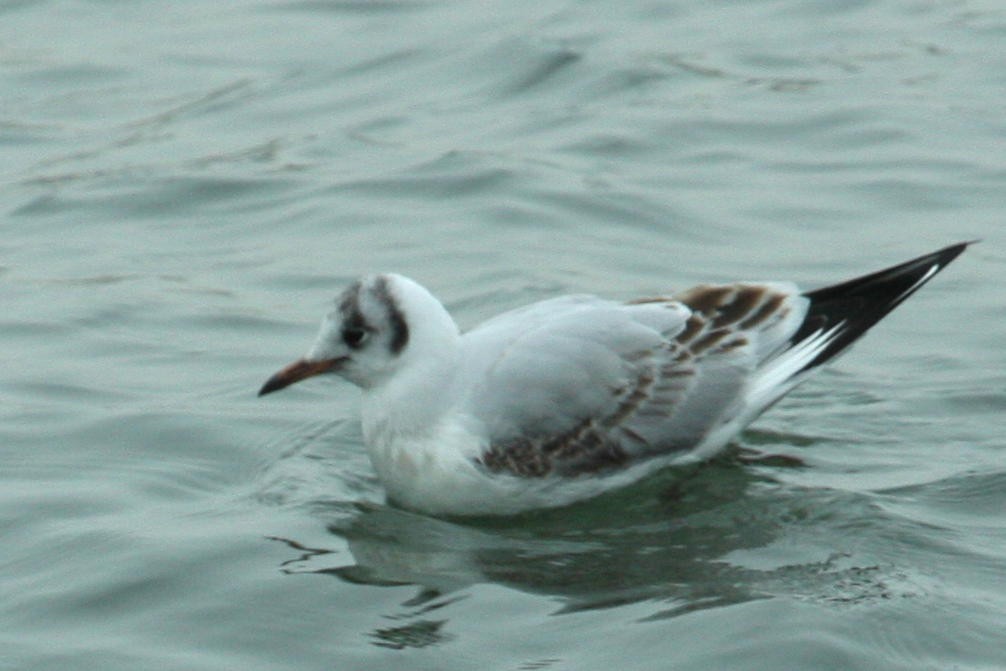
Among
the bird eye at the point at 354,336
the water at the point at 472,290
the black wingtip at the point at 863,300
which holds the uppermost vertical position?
the bird eye at the point at 354,336

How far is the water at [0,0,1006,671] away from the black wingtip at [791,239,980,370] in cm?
48

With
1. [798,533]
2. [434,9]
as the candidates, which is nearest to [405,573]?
[798,533]

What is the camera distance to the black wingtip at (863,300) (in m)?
9.05

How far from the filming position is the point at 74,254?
39.7 ft

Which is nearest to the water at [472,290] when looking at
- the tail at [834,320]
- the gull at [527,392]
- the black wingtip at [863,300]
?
the gull at [527,392]

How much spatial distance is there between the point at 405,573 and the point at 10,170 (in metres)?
6.38

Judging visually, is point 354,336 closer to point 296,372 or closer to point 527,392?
point 296,372

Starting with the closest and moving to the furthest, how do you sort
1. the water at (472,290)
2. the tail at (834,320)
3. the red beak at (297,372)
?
the water at (472,290)
the red beak at (297,372)
the tail at (834,320)

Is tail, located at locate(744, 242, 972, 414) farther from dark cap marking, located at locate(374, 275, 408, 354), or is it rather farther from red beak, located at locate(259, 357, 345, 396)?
red beak, located at locate(259, 357, 345, 396)

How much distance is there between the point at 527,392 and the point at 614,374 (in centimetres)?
39

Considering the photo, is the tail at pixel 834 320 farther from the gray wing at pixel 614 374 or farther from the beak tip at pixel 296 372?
the beak tip at pixel 296 372

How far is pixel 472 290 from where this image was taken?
11375 millimetres

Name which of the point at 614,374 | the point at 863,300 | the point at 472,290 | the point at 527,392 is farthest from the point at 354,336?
the point at 472,290

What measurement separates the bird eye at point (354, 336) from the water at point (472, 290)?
666 millimetres
